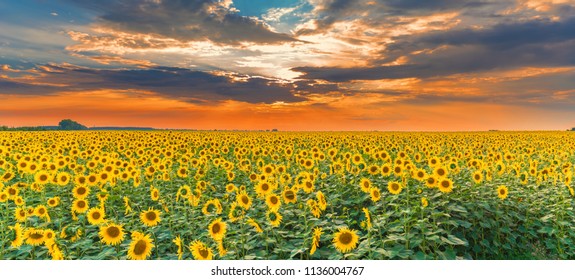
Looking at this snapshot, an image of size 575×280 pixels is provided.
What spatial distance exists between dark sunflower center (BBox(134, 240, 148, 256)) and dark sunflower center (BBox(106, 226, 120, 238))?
98cm

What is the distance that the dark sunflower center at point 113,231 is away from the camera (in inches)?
247

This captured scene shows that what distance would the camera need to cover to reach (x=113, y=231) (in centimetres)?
631

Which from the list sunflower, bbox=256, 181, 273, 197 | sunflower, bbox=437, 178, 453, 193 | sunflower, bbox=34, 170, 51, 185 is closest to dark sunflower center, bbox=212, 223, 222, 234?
sunflower, bbox=256, 181, 273, 197

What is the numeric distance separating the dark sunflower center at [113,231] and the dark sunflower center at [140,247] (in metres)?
0.98

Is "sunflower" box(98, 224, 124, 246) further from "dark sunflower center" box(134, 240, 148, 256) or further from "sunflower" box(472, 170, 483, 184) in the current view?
"sunflower" box(472, 170, 483, 184)

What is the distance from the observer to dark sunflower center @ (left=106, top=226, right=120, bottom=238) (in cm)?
627

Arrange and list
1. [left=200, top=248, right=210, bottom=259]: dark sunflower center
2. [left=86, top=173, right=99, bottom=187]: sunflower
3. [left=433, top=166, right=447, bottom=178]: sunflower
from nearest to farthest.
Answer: [left=200, top=248, right=210, bottom=259]: dark sunflower center
[left=433, top=166, right=447, bottom=178]: sunflower
[left=86, top=173, right=99, bottom=187]: sunflower

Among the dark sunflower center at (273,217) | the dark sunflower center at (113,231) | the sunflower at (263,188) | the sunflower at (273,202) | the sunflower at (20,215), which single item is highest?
the sunflower at (263,188)

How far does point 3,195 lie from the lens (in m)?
8.74

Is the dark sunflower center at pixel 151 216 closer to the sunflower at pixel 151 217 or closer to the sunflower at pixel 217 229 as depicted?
the sunflower at pixel 151 217

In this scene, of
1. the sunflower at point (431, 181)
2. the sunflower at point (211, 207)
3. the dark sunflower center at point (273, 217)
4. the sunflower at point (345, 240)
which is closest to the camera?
the sunflower at point (345, 240)

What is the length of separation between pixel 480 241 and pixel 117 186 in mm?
8324

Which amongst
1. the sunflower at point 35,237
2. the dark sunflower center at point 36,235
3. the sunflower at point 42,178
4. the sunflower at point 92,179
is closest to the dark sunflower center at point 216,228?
the sunflower at point 35,237
